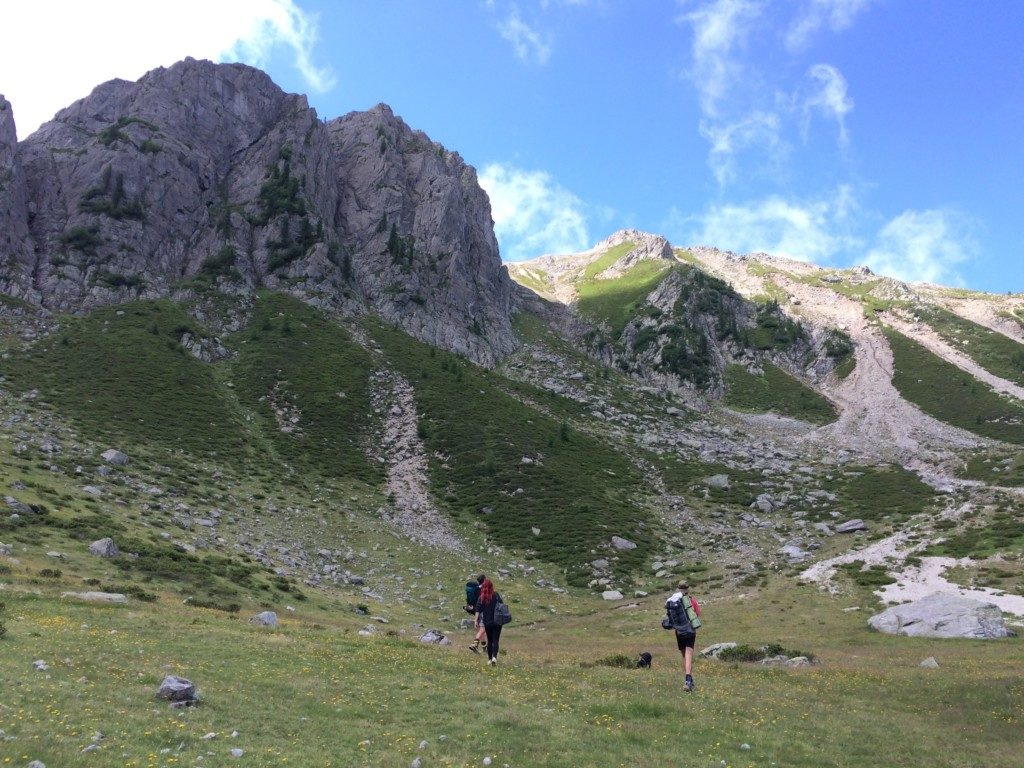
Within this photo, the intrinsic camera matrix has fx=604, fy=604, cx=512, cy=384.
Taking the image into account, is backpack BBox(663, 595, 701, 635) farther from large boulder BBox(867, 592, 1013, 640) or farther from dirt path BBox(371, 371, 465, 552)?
dirt path BBox(371, 371, 465, 552)

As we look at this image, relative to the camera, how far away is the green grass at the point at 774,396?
13512cm

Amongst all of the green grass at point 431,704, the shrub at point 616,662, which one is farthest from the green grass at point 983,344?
the shrub at point 616,662

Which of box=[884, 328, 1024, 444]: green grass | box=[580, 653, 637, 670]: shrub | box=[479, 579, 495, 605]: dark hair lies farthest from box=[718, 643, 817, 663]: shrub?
box=[884, 328, 1024, 444]: green grass

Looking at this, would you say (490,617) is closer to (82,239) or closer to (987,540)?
(987,540)

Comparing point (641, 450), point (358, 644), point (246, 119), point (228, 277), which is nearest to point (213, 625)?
point (358, 644)

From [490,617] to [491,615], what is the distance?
0.26 ft

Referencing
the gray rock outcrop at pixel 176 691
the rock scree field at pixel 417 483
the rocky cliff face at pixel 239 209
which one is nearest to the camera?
the gray rock outcrop at pixel 176 691

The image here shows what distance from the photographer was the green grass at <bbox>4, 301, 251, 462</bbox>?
61219mm

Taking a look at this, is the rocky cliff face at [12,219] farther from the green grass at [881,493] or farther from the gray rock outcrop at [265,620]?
the green grass at [881,493]

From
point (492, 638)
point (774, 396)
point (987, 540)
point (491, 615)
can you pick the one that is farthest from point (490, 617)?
point (774, 396)

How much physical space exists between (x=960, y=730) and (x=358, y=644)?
781 inches

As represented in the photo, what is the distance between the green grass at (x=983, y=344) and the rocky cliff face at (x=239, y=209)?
130 metres

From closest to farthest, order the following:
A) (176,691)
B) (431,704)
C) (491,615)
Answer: (176,691) < (431,704) < (491,615)

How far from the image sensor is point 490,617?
74.8ft
